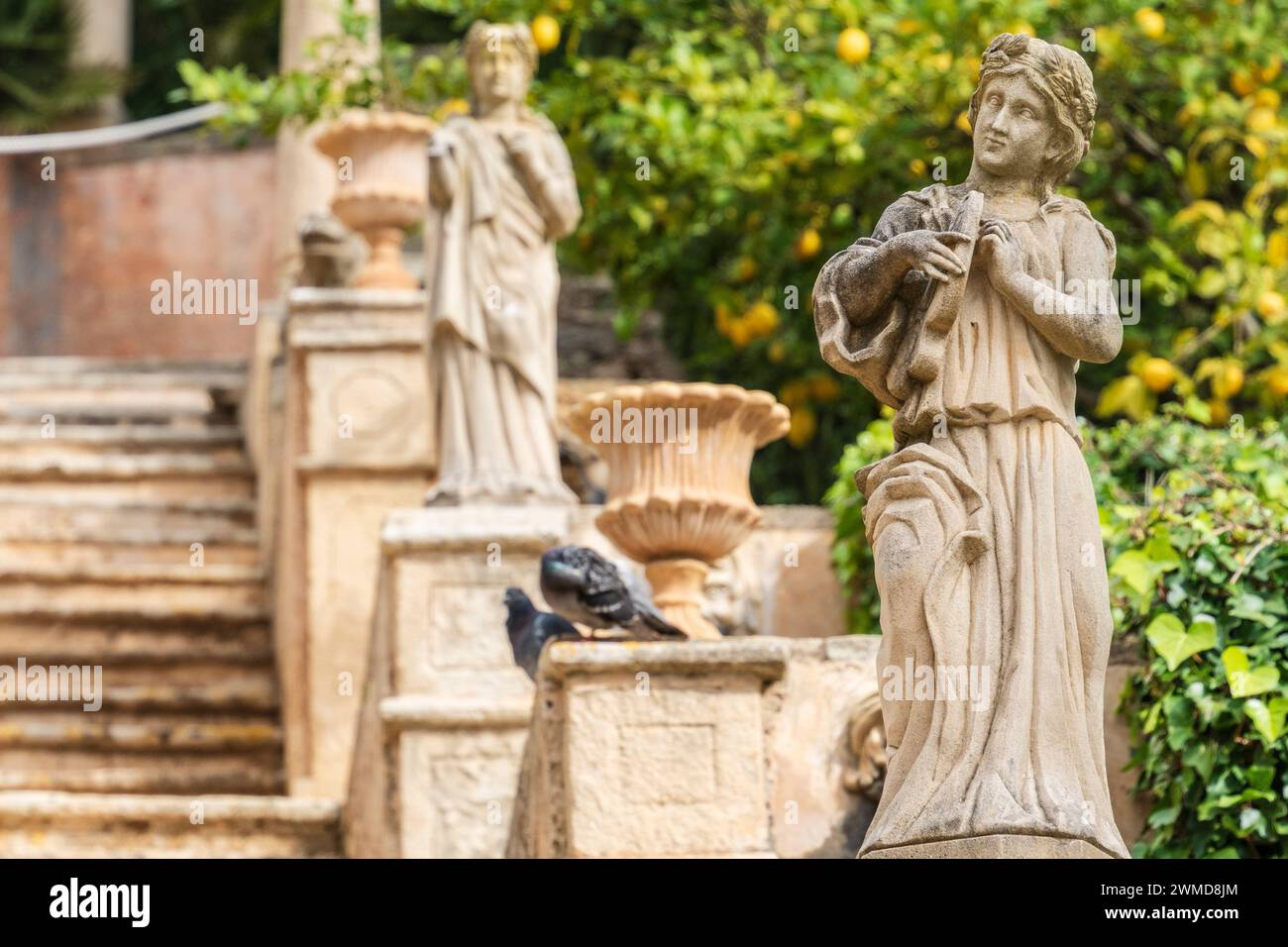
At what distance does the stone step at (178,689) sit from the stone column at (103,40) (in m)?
9.39

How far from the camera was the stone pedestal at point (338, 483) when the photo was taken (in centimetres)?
1248

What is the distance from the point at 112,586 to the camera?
13727 mm

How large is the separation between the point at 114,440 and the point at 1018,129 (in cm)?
919

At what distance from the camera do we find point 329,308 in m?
13.1

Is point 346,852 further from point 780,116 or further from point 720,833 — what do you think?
point 780,116

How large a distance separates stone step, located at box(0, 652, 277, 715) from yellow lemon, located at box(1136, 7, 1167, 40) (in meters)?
4.84

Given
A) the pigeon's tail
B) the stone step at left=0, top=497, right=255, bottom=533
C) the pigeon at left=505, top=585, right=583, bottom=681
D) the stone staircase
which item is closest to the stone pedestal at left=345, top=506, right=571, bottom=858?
the pigeon at left=505, top=585, right=583, bottom=681

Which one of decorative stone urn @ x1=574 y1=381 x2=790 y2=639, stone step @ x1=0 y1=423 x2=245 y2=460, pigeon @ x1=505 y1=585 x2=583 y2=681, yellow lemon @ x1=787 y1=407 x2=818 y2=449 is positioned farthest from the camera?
stone step @ x1=0 y1=423 x2=245 y2=460

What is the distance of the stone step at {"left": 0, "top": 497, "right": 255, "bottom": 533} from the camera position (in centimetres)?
1409

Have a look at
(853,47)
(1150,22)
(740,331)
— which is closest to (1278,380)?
(1150,22)

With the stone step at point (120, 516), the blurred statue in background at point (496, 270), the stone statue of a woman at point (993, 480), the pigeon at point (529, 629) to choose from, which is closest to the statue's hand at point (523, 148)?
the blurred statue in background at point (496, 270)

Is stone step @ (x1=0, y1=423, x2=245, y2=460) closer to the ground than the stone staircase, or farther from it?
farther from it

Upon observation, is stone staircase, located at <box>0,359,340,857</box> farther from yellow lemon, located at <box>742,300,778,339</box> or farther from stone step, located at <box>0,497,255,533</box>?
yellow lemon, located at <box>742,300,778,339</box>

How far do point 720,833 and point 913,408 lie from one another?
2.36 metres
